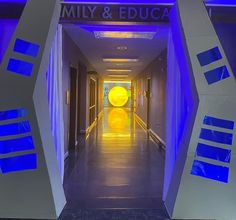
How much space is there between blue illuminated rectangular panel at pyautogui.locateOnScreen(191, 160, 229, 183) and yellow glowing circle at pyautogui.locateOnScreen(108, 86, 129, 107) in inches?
844

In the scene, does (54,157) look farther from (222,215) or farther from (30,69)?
(222,215)

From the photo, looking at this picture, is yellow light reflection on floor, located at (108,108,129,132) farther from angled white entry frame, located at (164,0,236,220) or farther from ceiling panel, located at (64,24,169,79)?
angled white entry frame, located at (164,0,236,220)

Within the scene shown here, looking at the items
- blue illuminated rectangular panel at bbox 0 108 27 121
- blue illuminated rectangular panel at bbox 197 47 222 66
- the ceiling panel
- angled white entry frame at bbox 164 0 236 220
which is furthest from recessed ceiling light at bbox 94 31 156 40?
blue illuminated rectangular panel at bbox 0 108 27 121

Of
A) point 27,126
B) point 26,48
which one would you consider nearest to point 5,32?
point 26,48

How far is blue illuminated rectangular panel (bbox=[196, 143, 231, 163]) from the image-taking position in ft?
9.29

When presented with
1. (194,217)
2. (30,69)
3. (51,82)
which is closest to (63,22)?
(51,82)

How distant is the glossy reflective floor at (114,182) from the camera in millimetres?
3132

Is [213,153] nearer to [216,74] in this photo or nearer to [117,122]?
[216,74]

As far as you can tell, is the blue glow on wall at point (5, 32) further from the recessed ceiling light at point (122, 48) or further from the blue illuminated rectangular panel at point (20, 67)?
the recessed ceiling light at point (122, 48)

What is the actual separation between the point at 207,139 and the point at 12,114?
2.00 m

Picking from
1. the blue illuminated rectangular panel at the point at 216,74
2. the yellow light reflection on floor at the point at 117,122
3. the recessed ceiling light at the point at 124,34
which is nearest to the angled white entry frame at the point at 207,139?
the blue illuminated rectangular panel at the point at 216,74

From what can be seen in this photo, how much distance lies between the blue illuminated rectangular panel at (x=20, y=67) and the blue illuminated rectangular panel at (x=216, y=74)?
1.79 metres

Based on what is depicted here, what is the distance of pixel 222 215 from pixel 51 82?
7.92 feet

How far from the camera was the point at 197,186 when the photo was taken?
9.45 ft
